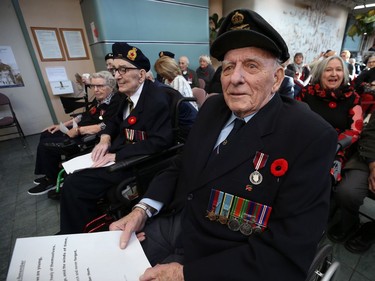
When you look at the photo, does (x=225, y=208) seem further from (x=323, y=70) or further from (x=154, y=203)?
(x=323, y=70)

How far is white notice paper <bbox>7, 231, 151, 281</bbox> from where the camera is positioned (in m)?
0.64

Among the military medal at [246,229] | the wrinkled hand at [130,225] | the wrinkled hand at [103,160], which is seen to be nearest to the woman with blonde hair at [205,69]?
the wrinkled hand at [103,160]

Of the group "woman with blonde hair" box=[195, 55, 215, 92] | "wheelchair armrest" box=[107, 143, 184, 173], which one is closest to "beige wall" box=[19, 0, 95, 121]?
"woman with blonde hair" box=[195, 55, 215, 92]

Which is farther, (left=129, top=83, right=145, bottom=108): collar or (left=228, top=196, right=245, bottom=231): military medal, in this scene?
(left=129, top=83, right=145, bottom=108): collar

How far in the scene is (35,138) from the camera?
4176mm

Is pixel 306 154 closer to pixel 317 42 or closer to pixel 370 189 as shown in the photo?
pixel 370 189

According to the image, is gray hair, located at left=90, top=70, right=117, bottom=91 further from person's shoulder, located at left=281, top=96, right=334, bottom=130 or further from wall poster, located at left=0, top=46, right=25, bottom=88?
wall poster, located at left=0, top=46, right=25, bottom=88

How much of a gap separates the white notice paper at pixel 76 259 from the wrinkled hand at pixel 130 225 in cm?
3

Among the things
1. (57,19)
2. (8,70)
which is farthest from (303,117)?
(8,70)

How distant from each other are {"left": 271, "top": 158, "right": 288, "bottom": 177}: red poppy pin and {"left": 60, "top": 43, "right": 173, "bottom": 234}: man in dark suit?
32.6 inches

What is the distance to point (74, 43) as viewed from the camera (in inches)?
170

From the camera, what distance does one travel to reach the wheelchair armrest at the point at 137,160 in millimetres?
1127

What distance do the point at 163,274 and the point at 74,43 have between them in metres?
5.06

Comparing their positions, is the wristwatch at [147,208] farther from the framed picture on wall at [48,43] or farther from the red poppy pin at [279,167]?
the framed picture on wall at [48,43]
